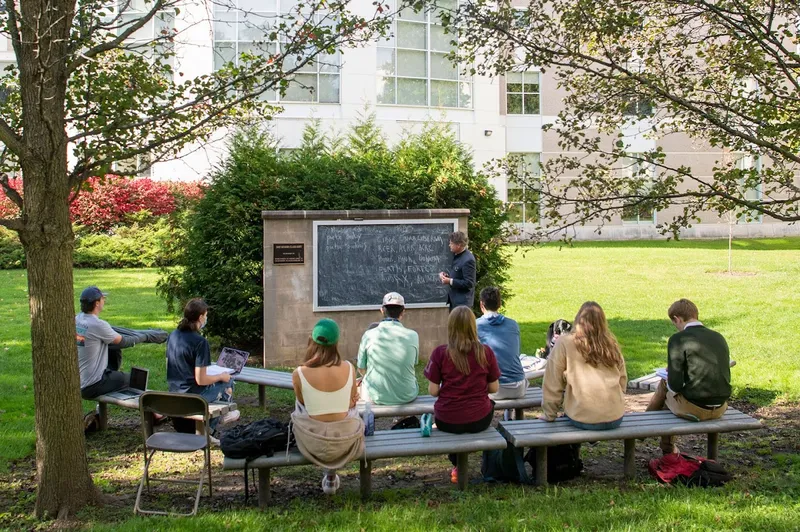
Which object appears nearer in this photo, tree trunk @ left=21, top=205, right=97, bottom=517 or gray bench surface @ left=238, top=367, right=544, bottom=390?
tree trunk @ left=21, top=205, right=97, bottom=517

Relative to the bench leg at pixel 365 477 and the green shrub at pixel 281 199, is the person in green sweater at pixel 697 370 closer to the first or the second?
the bench leg at pixel 365 477

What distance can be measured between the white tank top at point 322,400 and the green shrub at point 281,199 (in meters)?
5.52

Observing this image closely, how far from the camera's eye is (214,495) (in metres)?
5.96

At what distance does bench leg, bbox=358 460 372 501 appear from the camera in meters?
5.70

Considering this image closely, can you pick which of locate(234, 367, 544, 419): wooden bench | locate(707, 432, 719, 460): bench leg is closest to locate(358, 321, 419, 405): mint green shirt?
locate(234, 367, 544, 419): wooden bench

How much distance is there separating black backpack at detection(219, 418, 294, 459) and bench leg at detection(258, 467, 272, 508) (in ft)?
0.49

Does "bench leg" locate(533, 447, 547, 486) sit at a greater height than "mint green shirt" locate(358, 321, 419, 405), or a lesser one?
lesser

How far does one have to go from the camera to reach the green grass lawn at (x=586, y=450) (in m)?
5.05

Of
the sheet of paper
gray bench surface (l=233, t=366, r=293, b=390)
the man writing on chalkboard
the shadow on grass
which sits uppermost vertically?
the shadow on grass

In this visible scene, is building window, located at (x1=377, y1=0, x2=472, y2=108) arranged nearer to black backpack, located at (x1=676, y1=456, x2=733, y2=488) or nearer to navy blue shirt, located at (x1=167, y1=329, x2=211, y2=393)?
navy blue shirt, located at (x1=167, y1=329, x2=211, y2=393)

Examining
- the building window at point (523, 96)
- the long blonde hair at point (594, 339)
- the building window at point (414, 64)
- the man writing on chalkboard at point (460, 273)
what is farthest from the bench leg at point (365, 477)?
the building window at point (523, 96)

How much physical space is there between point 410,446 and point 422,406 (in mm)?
1215

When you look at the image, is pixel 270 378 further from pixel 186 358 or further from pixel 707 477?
pixel 707 477

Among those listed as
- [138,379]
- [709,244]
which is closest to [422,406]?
[138,379]
